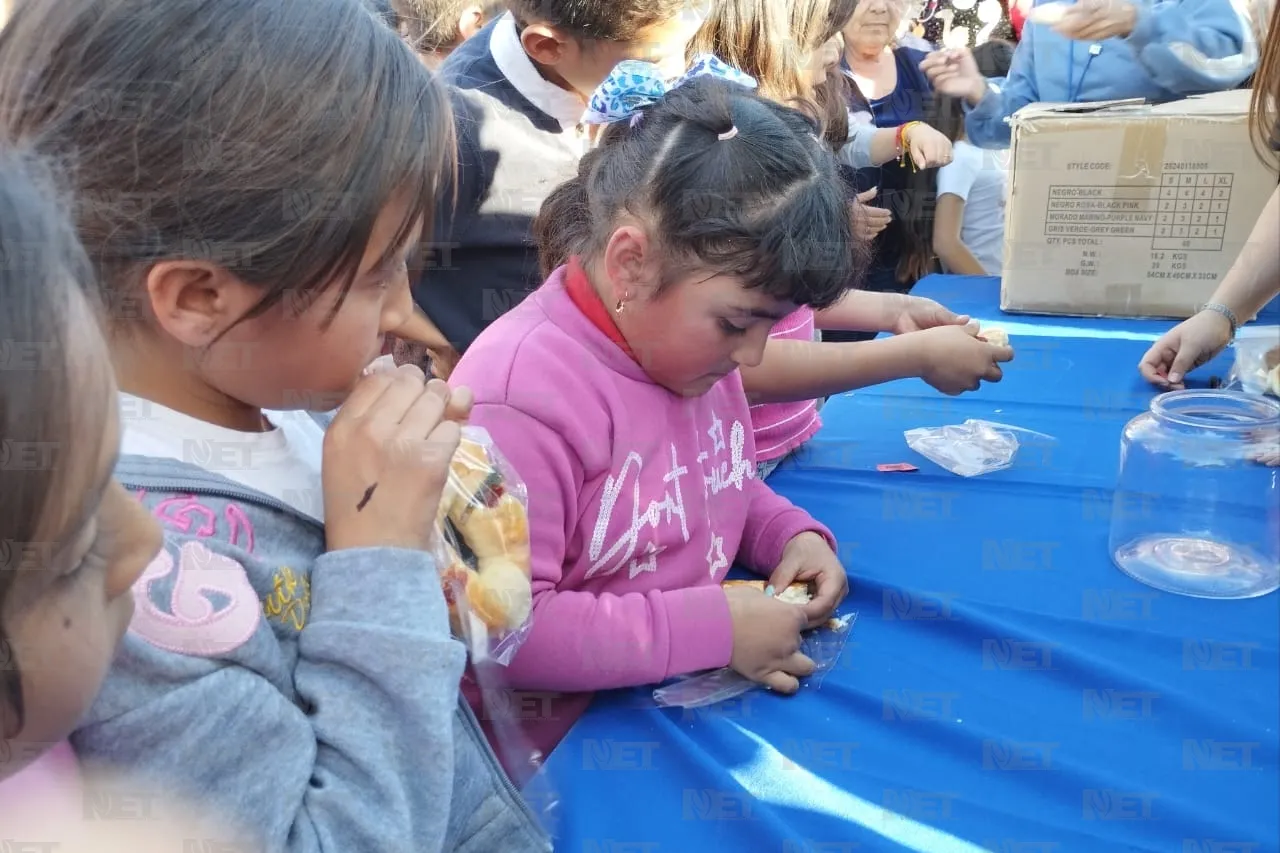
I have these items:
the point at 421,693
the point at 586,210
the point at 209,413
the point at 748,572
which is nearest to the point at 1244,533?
the point at 748,572

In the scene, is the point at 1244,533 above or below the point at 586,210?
below

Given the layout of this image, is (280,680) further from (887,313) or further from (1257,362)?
(1257,362)

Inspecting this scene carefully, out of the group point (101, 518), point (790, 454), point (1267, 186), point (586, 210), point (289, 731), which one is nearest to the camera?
point (101, 518)

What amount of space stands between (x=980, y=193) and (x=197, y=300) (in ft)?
10.1

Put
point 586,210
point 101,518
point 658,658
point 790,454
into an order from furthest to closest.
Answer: point 790,454
point 586,210
point 658,658
point 101,518

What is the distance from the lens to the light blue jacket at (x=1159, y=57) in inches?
87.6

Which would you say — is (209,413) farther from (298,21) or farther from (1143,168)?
(1143,168)

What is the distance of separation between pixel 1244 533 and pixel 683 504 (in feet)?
2.18

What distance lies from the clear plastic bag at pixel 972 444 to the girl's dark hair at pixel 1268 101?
0.69 m

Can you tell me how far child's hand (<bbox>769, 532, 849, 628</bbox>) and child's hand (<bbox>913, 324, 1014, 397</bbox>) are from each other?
1.40 ft

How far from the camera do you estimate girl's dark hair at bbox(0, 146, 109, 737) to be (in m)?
0.38

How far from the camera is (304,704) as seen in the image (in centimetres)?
61

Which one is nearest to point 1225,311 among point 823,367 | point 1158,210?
point 1158,210

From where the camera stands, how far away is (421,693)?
0.59 m
